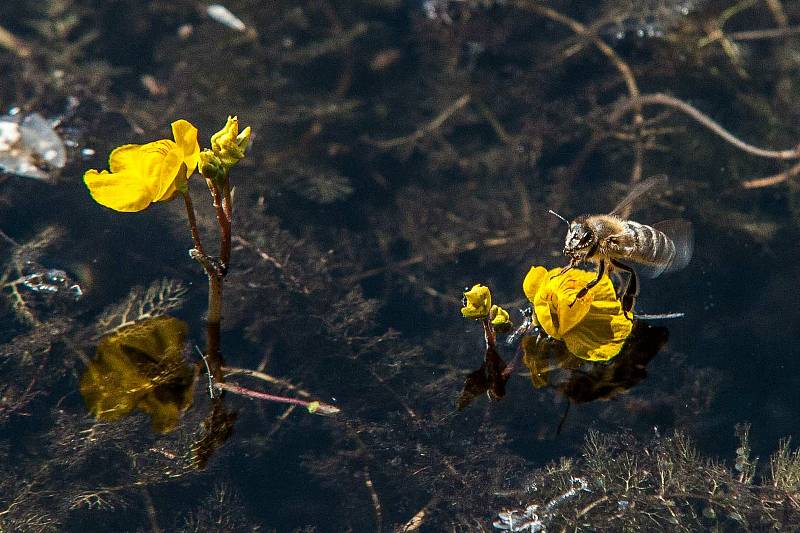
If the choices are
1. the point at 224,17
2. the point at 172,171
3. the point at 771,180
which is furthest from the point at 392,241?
the point at 224,17

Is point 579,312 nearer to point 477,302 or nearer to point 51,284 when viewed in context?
point 477,302

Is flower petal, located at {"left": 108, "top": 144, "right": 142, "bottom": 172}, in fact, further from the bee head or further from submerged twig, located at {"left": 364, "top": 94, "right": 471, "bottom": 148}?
submerged twig, located at {"left": 364, "top": 94, "right": 471, "bottom": 148}

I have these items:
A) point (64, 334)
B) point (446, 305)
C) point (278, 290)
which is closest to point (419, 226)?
point (446, 305)

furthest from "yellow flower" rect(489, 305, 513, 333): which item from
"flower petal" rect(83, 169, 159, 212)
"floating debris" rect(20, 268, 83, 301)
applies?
"floating debris" rect(20, 268, 83, 301)

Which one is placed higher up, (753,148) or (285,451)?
(753,148)

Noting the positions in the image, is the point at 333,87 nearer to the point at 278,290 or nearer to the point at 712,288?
the point at 278,290

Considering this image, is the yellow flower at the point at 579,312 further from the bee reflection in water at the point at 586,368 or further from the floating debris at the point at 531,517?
the floating debris at the point at 531,517

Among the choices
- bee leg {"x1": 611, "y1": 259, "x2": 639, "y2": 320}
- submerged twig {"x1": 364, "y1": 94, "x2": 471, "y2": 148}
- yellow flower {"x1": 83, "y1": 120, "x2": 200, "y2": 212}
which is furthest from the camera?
submerged twig {"x1": 364, "y1": 94, "x2": 471, "y2": 148}
